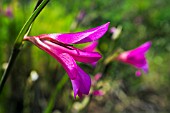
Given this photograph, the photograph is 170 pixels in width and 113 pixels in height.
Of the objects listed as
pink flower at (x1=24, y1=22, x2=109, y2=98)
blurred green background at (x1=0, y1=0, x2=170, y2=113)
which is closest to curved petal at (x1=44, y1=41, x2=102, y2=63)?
pink flower at (x1=24, y1=22, x2=109, y2=98)

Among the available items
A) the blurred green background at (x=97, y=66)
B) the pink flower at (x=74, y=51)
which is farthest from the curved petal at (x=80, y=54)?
the blurred green background at (x=97, y=66)

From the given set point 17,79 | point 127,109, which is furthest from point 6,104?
point 127,109

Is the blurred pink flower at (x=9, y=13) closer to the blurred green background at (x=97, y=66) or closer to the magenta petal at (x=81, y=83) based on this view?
the blurred green background at (x=97, y=66)

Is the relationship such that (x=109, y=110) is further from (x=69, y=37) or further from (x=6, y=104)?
(x=69, y=37)

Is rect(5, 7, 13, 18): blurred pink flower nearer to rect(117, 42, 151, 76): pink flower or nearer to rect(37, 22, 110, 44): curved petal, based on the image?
rect(117, 42, 151, 76): pink flower

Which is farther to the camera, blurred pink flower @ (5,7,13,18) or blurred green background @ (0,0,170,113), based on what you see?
blurred pink flower @ (5,7,13,18)

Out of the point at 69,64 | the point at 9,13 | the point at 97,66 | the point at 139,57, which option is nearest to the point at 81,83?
the point at 69,64
